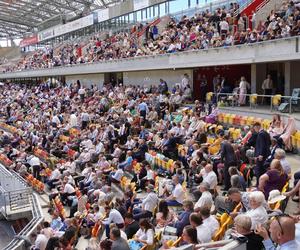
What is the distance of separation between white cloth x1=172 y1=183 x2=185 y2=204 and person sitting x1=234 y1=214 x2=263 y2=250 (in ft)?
15.3

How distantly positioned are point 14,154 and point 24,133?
162 inches

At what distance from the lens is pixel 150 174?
1191 cm

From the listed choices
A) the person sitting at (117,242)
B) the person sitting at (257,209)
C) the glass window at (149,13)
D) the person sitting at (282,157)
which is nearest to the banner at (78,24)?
the glass window at (149,13)

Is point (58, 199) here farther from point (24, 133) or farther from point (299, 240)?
point (24, 133)

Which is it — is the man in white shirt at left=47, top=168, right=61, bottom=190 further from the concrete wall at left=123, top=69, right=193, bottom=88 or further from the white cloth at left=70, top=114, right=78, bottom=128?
the concrete wall at left=123, top=69, right=193, bottom=88

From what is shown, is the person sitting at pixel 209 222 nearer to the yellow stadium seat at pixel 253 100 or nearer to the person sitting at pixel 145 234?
the person sitting at pixel 145 234

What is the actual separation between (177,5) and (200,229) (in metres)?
25.2

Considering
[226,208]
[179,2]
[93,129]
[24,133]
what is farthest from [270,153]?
[179,2]

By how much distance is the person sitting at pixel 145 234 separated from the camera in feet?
24.9

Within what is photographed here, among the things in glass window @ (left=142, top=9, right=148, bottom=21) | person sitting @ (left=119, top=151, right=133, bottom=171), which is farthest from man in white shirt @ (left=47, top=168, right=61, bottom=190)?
glass window @ (left=142, top=9, right=148, bottom=21)

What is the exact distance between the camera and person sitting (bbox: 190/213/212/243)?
6.24 meters

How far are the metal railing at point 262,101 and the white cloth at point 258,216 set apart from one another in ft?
29.1

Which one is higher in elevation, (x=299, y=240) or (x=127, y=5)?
(x=127, y=5)

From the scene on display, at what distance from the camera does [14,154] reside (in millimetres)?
20469
